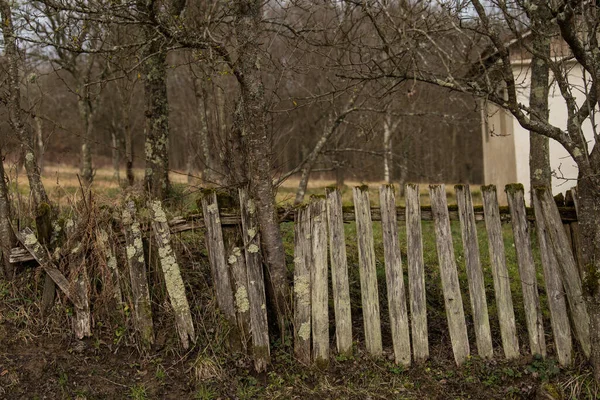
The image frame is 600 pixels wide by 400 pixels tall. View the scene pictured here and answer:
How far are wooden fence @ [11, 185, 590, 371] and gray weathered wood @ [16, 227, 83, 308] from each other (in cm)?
2

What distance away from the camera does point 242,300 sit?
4.68 metres

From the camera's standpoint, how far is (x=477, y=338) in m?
4.67

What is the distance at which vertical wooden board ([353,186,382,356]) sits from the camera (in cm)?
471

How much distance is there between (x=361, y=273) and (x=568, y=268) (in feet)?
5.82

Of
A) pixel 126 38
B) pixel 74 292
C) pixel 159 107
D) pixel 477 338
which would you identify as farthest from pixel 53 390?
pixel 126 38

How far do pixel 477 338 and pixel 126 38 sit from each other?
312 inches

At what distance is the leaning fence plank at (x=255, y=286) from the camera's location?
4.64 m

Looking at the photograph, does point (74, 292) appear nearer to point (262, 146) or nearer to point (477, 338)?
point (262, 146)

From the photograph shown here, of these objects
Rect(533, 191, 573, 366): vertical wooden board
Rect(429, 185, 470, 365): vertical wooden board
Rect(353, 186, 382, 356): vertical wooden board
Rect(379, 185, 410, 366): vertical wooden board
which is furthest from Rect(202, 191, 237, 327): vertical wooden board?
Rect(533, 191, 573, 366): vertical wooden board

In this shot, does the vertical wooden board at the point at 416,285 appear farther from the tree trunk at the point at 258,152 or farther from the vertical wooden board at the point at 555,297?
the tree trunk at the point at 258,152

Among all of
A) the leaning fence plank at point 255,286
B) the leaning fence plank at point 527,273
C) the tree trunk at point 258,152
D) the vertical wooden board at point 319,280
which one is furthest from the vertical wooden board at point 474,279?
the leaning fence plank at point 255,286

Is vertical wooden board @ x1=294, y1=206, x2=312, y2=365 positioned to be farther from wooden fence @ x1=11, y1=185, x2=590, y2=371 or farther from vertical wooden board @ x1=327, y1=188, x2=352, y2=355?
vertical wooden board @ x1=327, y1=188, x2=352, y2=355

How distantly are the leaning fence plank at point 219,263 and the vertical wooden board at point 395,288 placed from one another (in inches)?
55.6

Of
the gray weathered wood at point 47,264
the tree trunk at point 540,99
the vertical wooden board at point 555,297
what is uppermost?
the tree trunk at point 540,99
